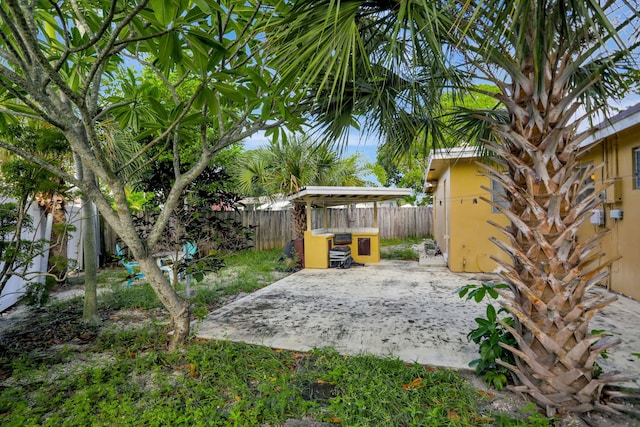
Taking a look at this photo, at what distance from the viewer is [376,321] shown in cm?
427

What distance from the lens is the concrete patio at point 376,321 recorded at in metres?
3.31

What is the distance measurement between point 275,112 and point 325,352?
2.47m

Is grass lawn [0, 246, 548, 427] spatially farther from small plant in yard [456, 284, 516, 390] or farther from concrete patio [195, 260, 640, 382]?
concrete patio [195, 260, 640, 382]

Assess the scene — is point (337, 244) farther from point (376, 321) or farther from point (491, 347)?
point (491, 347)

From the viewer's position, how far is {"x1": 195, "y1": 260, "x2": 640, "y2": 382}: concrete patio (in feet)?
10.9

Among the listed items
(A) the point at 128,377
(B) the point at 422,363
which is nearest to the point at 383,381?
(B) the point at 422,363

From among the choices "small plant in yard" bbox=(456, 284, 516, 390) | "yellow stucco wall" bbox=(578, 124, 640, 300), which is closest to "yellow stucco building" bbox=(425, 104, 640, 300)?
"yellow stucco wall" bbox=(578, 124, 640, 300)

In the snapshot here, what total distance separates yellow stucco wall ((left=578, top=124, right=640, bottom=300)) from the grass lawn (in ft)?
14.1

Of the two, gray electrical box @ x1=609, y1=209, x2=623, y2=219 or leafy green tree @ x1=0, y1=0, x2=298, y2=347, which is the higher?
leafy green tree @ x1=0, y1=0, x2=298, y2=347

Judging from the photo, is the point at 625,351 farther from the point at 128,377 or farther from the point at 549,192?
the point at 128,377

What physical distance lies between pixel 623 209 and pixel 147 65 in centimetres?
707

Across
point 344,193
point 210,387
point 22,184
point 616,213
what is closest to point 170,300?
point 210,387

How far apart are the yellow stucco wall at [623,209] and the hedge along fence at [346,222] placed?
9.42m

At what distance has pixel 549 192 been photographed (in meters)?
2.15
